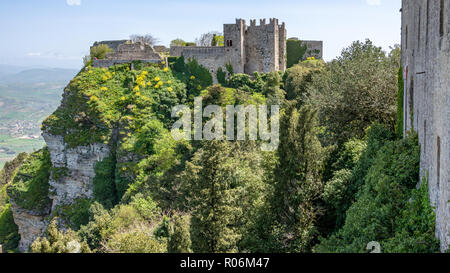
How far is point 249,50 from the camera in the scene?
4606 cm

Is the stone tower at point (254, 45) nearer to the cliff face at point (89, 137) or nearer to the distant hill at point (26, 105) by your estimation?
the cliff face at point (89, 137)

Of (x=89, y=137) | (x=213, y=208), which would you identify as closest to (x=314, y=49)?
(x=89, y=137)

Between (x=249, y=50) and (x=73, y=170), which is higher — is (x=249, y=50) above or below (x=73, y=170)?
above

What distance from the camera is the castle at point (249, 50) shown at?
4509cm

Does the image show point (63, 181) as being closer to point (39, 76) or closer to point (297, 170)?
point (297, 170)

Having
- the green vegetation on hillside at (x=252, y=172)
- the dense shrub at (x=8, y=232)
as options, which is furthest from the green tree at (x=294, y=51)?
the dense shrub at (x=8, y=232)

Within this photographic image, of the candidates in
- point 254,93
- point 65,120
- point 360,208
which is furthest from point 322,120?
point 65,120

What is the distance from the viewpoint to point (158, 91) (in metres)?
44.8

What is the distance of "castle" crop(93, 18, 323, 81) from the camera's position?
45094 mm

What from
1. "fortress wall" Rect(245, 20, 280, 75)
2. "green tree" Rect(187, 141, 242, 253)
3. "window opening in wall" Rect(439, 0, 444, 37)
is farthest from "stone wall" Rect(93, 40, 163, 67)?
"window opening in wall" Rect(439, 0, 444, 37)

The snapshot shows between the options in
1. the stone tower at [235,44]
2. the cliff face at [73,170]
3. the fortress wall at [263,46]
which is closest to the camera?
the cliff face at [73,170]

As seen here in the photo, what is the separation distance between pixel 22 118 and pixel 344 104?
121m

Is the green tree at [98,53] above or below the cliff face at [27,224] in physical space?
above
